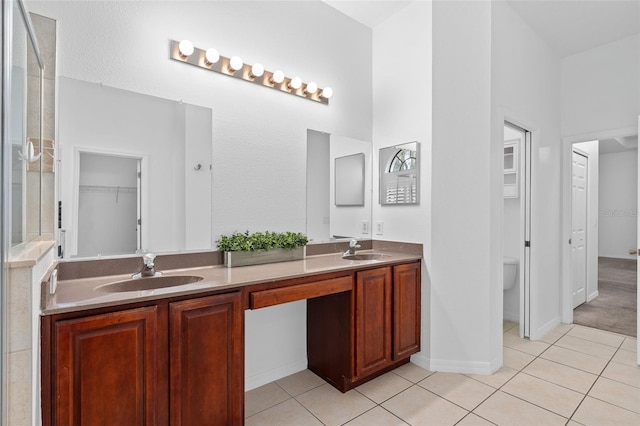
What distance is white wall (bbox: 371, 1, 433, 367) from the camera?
8.53 feet

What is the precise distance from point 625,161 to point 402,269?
7.19 metres

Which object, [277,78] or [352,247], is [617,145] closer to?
[352,247]

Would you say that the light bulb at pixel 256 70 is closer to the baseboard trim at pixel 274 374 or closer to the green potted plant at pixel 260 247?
the green potted plant at pixel 260 247

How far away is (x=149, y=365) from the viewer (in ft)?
4.57

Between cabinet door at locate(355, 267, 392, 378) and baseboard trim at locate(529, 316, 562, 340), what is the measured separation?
1.70m

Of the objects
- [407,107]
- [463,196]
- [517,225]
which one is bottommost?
[517,225]

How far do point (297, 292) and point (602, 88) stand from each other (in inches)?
148

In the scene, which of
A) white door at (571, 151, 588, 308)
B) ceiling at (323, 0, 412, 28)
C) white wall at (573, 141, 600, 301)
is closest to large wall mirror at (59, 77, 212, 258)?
ceiling at (323, 0, 412, 28)

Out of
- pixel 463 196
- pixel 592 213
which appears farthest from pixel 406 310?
pixel 592 213

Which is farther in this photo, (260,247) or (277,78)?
(277,78)

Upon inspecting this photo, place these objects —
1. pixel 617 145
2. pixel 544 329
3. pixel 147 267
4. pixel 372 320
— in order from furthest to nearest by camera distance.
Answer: pixel 617 145 → pixel 544 329 → pixel 372 320 → pixel 147 267

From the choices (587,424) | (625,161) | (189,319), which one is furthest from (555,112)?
(625,161)

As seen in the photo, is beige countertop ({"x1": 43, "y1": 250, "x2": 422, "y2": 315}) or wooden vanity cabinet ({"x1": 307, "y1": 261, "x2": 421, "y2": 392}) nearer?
beige countertop ({"x1": 43, "y1": 250, "x2": 422, "y2": 315})

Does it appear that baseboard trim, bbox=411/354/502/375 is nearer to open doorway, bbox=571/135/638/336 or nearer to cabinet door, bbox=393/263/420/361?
cabinet door, bbox=393/263/420/361
